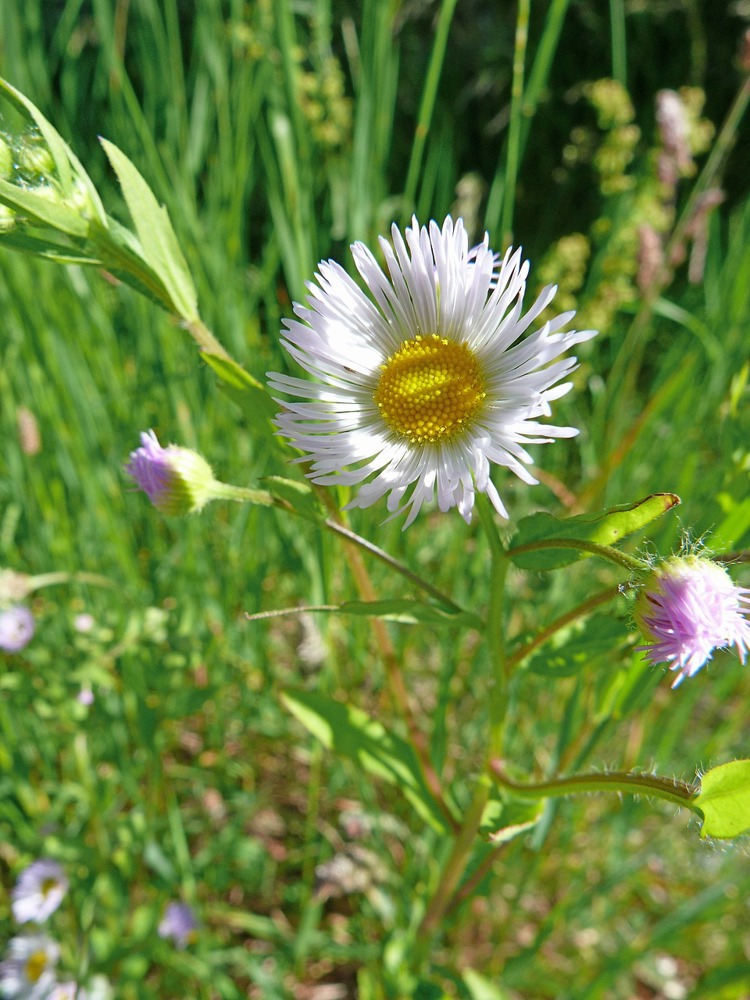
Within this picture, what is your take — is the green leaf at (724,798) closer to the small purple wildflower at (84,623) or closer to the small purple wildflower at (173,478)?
the small purple wildflower at (173,478)

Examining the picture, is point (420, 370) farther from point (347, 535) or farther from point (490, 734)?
point (490, 734)

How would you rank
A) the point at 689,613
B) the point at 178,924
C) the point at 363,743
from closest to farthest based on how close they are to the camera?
the point at 689,613 < the point at 363,743 < the point at 178,924

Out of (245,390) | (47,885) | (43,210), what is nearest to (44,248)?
(43,210)

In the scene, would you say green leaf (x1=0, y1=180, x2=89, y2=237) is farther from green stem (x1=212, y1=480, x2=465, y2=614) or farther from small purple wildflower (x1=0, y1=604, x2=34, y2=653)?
small purple wildflower (x1=0, y1=604, x2=34, y2=653)

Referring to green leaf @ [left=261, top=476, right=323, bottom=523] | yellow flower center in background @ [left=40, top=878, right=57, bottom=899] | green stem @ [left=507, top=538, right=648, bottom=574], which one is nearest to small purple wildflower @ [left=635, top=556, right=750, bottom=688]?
green stem @ [left=507, top=538, right=648, bottom=574]

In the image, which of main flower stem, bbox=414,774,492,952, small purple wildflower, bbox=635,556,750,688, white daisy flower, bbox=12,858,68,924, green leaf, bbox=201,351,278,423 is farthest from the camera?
white daisy flower, bbox=12,858,68,924

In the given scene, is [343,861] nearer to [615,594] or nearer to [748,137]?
[615,594]
